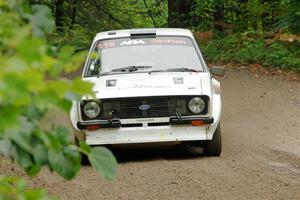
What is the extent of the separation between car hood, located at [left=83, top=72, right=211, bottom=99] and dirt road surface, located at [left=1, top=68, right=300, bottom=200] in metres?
0.83

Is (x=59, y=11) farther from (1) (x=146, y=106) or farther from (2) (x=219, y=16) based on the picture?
(1) (x=146, y=106)

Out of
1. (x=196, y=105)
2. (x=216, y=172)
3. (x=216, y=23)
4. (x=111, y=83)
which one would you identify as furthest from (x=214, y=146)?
(x=216, y=23)

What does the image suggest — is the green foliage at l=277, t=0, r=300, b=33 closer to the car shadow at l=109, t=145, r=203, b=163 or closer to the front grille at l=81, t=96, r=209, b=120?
the car shadow at l=109, t=145, r=203, b=163

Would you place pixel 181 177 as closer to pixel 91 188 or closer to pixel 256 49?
pixel 91 188

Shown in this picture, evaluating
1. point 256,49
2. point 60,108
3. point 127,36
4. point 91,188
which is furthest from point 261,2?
point 60,108

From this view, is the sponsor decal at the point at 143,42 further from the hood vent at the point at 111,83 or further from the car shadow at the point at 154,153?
the car shadow at the point at 154,153

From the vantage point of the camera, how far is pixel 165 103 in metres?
7.85

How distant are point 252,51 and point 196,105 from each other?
9.80m

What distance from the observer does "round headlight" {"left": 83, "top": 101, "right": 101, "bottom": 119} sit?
7879 mm

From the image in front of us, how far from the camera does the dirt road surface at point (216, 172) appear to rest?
263 inches

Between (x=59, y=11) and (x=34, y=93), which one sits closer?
(x=34, y=93)

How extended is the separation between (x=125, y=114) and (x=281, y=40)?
10132 millimetres

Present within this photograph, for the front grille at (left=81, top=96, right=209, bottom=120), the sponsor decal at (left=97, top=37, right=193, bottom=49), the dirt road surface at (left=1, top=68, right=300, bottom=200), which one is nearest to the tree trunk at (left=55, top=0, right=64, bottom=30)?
the dirt road surface at (left=1, top=68, right=300, bottom=200)

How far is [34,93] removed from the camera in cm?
142
